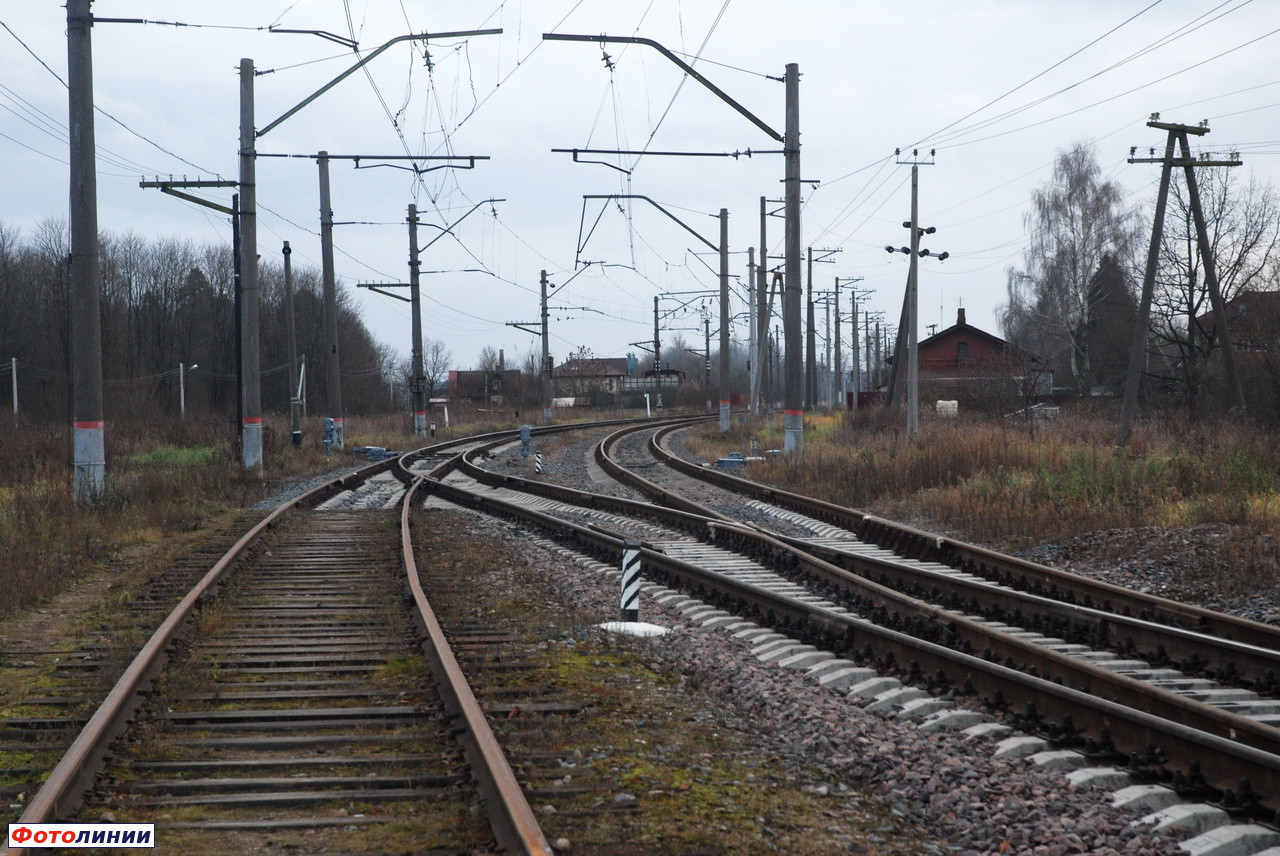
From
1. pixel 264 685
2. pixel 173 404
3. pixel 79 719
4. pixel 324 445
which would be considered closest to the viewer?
pixel 79 719

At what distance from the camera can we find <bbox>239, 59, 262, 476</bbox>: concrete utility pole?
23625 millimetres

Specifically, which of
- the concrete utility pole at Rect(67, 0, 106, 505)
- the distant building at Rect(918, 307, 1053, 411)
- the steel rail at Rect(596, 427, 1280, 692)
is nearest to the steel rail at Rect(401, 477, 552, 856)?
the steel rail at Rect(596, 427, 1280, 692)

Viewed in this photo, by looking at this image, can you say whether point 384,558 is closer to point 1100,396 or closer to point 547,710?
point 547,710

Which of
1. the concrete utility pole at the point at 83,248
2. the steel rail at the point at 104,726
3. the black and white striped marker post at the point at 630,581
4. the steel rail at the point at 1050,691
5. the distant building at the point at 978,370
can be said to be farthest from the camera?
the distant building at the point at 978,370

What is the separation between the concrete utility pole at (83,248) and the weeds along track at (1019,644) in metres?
7.44

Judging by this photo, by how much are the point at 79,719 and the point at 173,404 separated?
67424 mm

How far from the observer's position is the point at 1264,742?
521 centimetres

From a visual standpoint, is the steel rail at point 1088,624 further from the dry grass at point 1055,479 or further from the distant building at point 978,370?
the distant building at point 978,370

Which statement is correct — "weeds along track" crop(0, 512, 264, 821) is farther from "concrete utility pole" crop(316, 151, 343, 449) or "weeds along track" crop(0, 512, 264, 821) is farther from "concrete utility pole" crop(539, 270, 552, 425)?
"concrete utility pole" crop(539, 270, 552, 425)

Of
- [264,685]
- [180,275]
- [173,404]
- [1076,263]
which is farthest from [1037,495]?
[180,275]

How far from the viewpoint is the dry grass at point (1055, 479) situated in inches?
527

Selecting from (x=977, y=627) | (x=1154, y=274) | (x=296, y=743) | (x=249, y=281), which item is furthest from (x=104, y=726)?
(x=1154, y=274)

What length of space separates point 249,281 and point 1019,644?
68.0ft

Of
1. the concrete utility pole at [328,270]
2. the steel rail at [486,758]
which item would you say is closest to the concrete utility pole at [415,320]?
the concrete utility pole at [328,270]
